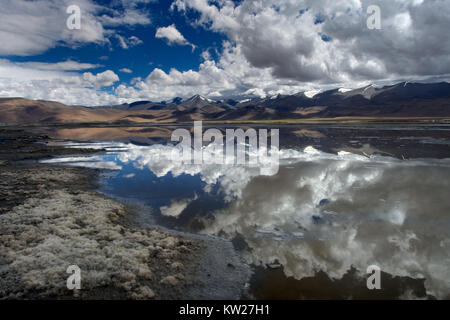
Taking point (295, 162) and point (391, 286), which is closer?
point (391, 286)

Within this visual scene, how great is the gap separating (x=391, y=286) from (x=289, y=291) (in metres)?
2.86

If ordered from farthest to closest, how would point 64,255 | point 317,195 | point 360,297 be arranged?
point 317,195 < point 64,255 < point 360,297

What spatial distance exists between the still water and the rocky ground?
1.16 meters

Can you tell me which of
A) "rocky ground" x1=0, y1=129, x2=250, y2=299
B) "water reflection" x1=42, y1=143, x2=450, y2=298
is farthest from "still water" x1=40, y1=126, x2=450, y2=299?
"rocky ground" x1=0, y1=129, x2=250, y2=299

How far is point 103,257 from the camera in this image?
9367 millimetres

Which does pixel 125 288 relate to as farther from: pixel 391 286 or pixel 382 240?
pixel 382 240

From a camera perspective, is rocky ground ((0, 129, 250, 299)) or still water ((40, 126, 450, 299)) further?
still water ((40, 126, 450, 299))

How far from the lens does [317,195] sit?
648 inches

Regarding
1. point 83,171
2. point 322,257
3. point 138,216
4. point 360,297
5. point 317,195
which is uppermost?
point 83,171

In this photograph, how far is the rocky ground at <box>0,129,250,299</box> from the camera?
7.86 m

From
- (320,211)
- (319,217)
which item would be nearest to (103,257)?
(319,217)

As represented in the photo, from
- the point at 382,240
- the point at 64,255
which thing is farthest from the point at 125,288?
the point at 382,240

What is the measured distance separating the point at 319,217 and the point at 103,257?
29.6 feet

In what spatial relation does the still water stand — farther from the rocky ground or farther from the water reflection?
the rocky ground
